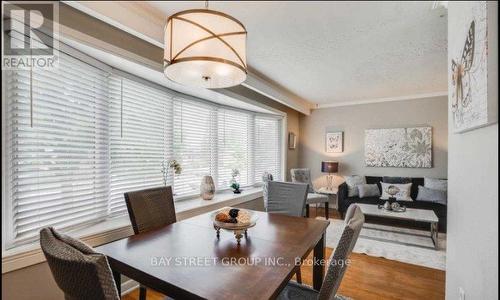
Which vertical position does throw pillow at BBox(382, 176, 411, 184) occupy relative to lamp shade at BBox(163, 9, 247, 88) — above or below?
below

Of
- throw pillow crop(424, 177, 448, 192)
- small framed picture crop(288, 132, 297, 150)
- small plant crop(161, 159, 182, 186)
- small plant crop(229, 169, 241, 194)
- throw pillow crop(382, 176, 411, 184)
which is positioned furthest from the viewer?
small framed picture crop(288, 132, 297, 150)

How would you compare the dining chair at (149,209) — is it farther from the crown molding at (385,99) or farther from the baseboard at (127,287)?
the crown molding at (385,99)

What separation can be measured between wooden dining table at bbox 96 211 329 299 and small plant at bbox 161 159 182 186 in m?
1.05

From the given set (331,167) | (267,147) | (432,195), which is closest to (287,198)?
(267,147)

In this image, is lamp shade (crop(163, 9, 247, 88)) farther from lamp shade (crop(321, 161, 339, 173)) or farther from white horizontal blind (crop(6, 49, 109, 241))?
lamp shade (crop(321, 161, 339, 173))

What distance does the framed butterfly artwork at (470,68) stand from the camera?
893 millimetres

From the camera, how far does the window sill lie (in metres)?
1.45

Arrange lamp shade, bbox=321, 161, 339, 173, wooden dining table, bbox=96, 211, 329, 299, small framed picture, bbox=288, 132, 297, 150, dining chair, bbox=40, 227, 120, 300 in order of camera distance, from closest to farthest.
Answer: dining chair, bbox=40, 227, 120, 300 → wooden dining table, bbox=96, 211, 329, 299 → lamp shade, bbox=321, 161, 339, 173 → small framed picture, bbox=288, 132, 297, 150

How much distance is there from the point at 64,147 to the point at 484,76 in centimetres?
244

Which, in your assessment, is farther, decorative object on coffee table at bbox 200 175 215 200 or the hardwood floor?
decorative object on coffee table at bbox 200 175 215 200

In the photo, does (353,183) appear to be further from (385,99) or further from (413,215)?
(385,99)

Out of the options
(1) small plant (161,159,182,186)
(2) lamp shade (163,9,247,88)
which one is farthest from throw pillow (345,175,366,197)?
(2) lamp shade (163,9,247,88)

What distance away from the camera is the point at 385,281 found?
7.70ft

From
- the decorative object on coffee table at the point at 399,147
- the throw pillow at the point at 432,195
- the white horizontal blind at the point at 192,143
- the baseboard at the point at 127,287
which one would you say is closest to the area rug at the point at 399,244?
the throw pillow at the point at 432,195
